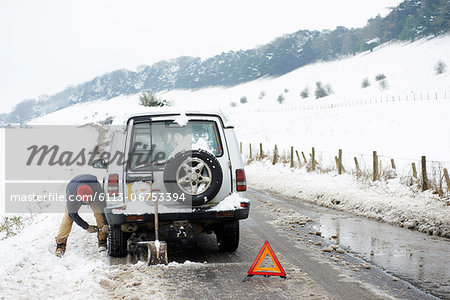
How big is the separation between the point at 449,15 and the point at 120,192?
126833 mm

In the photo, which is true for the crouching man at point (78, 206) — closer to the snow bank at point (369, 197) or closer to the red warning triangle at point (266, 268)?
the red warning triangle at point (266, 268)

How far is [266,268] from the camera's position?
5.19 m

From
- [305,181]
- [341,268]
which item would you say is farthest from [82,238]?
[305,181]

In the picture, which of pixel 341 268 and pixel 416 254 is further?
pixel 416 254

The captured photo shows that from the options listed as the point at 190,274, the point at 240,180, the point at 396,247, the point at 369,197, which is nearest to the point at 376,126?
the point at 369,197

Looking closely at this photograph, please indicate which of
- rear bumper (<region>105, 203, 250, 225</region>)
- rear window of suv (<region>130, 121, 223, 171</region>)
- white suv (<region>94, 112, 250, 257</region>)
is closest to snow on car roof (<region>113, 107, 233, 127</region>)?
white suv (<region>94, 112, 250, 257</region>)

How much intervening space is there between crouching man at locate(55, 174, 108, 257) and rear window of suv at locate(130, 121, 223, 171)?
113 cm

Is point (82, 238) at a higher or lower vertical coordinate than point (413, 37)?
lower

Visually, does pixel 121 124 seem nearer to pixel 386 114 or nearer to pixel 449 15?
pixel 386 114

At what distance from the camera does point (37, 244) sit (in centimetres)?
620

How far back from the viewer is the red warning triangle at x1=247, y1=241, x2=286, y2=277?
5.11 meters

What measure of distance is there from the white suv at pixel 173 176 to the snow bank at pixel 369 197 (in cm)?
477

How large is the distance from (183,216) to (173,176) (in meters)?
0.61

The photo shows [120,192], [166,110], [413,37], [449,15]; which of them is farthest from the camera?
[413,37]
